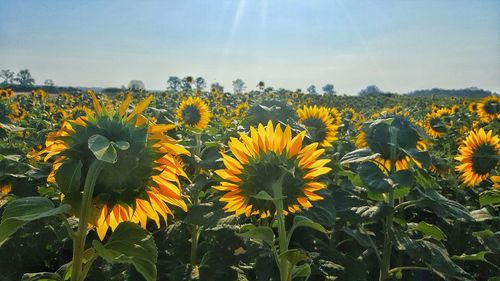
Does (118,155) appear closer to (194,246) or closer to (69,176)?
(69,176)

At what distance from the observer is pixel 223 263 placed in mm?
2516

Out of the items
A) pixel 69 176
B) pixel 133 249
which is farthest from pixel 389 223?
pixel 69 176

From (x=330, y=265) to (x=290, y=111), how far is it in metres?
1.16

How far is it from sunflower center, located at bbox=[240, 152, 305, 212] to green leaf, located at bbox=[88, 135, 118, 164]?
594mm

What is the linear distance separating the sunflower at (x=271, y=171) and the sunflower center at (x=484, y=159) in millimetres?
2920

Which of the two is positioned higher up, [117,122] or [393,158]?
[117,122]

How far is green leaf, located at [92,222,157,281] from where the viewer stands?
3.33 feet

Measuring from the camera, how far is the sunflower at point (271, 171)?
1.46m

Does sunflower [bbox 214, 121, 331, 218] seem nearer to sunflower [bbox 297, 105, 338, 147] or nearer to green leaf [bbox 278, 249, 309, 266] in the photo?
green leaf [bbox 278, 249, 309, 266]

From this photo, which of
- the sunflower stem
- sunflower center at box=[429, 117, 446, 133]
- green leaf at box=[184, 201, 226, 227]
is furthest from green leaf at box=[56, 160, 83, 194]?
sunflower center at box=[429, 117, 446, 133]

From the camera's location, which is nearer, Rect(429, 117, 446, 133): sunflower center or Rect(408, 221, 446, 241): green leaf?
Rect(408, 221, 446, 241): green leaf

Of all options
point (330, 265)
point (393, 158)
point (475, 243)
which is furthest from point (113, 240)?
point (475, 243)

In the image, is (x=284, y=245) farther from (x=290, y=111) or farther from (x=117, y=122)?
(x=290, y=111)

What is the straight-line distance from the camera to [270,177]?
4.75ft
